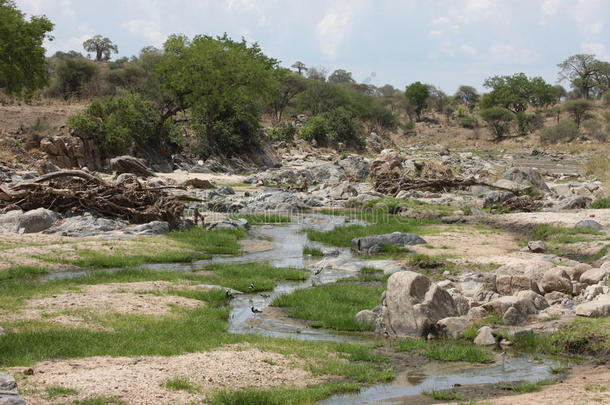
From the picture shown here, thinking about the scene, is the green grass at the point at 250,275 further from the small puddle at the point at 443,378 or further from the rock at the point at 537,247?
the rock at the point at 537,247

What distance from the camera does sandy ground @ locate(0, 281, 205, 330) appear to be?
9.17 m

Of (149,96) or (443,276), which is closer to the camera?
(443,276)

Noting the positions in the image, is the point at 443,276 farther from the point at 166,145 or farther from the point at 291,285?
the point at 166,145

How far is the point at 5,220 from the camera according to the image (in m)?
17.6

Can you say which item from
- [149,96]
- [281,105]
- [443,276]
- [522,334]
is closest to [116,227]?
[443,276]

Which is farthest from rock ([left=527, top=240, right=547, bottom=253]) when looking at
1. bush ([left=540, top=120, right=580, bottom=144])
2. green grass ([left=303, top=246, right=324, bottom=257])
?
bush ([left=540, top=120, right=580, bottom=144])

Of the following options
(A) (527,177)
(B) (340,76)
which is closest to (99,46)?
(B) (340,76)

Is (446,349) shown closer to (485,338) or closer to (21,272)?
(485,338)

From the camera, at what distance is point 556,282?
36.9ft

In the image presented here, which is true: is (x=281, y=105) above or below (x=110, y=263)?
above

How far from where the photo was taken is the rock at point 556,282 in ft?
36.8

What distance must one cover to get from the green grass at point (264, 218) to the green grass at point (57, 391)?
17.8 meters

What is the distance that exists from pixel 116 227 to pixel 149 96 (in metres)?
40.8

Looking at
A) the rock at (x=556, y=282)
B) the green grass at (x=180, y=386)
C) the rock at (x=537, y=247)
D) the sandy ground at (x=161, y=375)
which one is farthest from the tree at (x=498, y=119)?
the green grass at (x=180, y=386)
